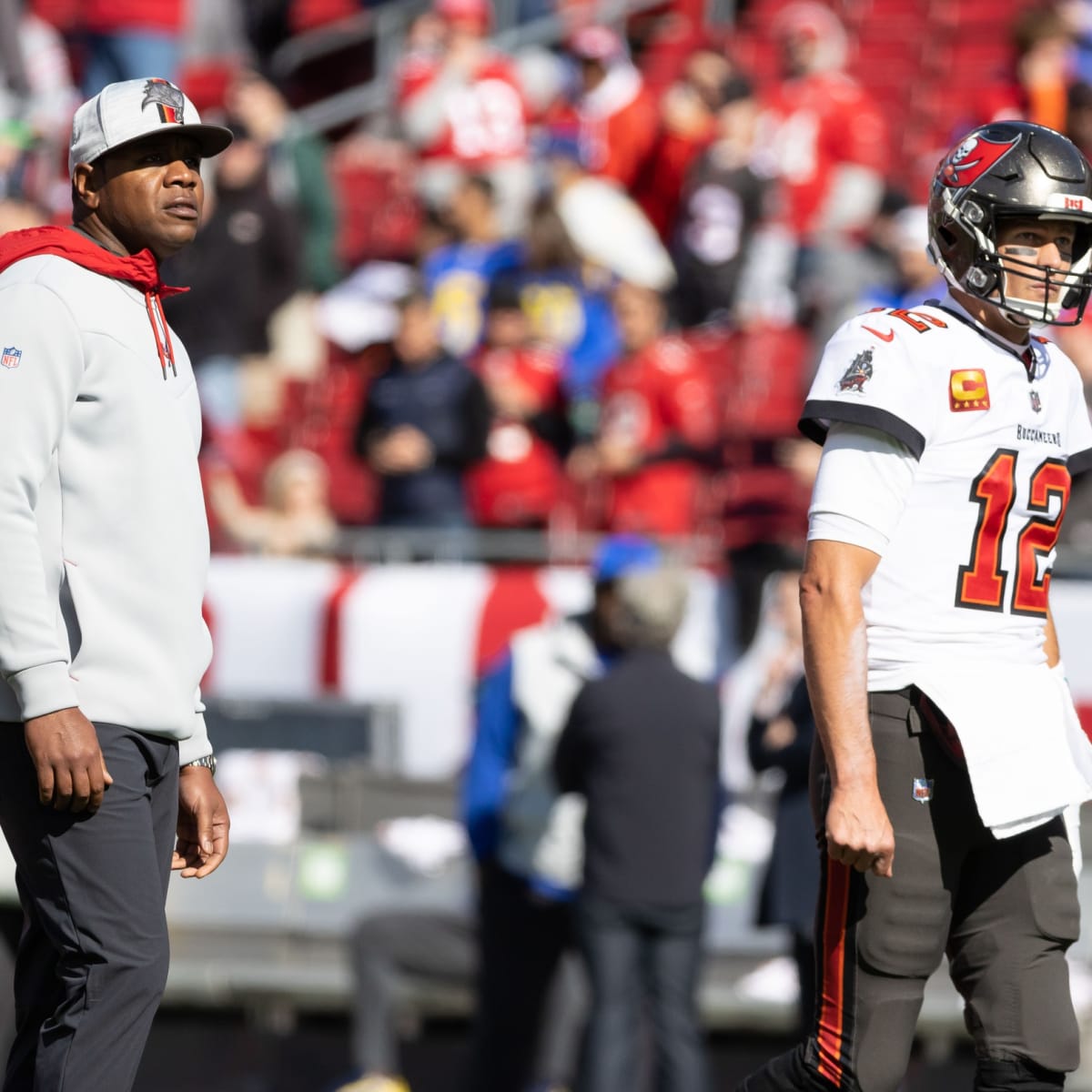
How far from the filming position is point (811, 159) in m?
11.9

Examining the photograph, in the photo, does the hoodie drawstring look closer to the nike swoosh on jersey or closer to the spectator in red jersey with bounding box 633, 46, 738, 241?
the nike swoosh on jersey

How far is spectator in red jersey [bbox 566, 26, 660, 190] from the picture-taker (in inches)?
485

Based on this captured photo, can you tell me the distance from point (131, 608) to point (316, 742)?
15.7ft

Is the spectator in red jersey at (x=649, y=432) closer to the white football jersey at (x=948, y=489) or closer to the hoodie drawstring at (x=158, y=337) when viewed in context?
the white football jersey at (x=948, y=489)

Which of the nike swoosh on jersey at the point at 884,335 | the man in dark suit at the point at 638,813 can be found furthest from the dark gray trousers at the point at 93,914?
the man in dark suit at the point at 638,813

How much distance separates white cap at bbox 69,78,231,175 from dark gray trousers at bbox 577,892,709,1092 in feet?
10.4

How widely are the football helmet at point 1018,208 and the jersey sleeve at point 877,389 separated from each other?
212mm

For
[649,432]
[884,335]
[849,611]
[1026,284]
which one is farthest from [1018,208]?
[649,432]

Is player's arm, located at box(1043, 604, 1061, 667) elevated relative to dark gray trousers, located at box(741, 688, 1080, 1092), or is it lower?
elevated

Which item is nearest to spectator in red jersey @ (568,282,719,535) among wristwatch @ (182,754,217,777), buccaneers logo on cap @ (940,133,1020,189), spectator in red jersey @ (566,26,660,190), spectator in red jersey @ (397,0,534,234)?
spectator in red jersey @ (397,0,534,234)

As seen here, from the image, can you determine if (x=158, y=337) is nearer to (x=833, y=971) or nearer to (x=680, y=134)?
(x=833, y=971)

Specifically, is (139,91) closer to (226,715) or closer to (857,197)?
(226,715)

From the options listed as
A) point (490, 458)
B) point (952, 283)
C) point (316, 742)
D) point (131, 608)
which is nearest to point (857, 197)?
point (490, 458)

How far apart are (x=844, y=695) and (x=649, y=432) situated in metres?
5.43
